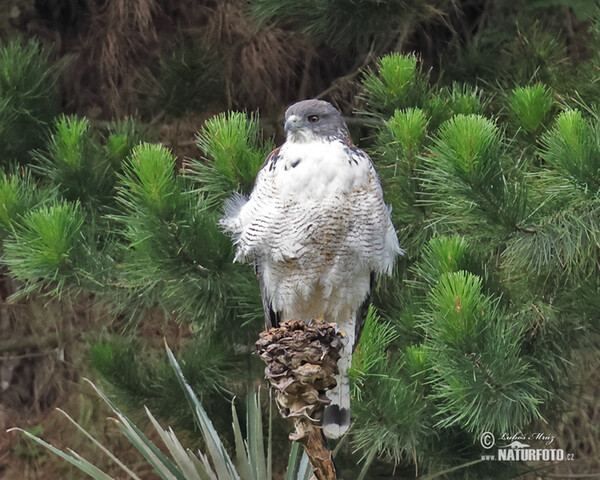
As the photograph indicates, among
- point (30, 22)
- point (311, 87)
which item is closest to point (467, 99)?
point (311, 87)

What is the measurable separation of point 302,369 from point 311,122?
3.05 feet

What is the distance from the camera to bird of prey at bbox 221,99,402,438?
7.90ft

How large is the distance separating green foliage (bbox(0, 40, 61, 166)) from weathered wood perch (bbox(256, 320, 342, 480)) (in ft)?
5.98

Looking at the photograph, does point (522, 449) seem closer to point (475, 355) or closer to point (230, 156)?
point (475, 355)

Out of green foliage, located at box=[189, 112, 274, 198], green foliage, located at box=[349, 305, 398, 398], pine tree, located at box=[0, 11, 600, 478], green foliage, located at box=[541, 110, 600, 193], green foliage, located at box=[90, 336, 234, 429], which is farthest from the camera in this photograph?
green foliage, located at box=[90, 336, 234, 429]

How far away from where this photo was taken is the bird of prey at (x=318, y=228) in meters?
2.41

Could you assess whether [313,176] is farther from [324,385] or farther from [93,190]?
[93,190]

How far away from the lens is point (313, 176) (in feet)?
7.88

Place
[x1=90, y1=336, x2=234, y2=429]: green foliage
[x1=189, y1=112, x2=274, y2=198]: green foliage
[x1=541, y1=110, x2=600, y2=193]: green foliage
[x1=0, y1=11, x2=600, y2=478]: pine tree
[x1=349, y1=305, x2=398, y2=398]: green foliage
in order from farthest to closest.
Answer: [x1=90, y1=336, x2=234, y2=429]: green foliage < [x1=189, y1=112, x2=274, y2=198]: green foliage < [x1=349, y1=305, x2=398, y2=398]: green foliage < [x1=0, y1=11, x2=600, y2=478]: pine tree < [x1=541, y1=110, x2=600, y2=193]: green foliage

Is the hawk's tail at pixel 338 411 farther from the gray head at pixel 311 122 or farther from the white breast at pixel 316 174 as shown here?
the gray head at pixel 311 122

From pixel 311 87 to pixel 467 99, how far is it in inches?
49.0

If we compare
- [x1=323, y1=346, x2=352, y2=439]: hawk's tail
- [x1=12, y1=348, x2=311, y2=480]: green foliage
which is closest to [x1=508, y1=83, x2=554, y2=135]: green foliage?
[x1=323, y1=346, x2=352, y2=439]: hawk's tail

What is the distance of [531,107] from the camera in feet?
8.80

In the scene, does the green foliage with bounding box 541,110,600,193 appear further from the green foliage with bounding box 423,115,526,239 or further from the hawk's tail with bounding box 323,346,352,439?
the hawk's tail with bounding box 323,346,352,439
